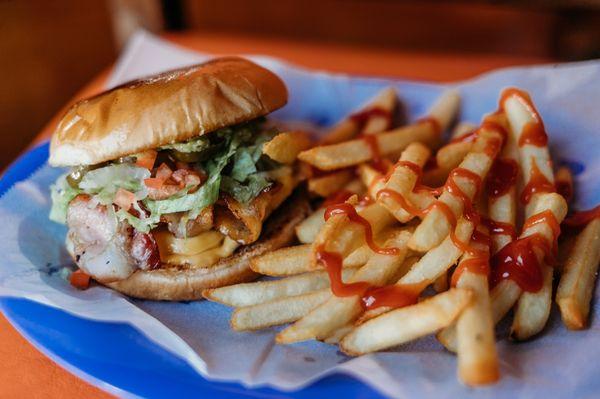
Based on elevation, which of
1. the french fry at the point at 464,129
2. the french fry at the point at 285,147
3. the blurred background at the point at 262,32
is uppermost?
the french fry at the point at 285,147

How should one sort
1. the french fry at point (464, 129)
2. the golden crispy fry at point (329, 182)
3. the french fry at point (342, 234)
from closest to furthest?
the french fry at point (342, 234), the golden crispy fry at point (329, 182), the french fry at point (464, 129)

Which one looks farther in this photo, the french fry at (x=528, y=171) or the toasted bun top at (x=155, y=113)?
the toasted bun top at (x=155, y=113)

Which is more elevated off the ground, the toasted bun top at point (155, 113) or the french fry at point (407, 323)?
the toasted bun top at point (155, 113)

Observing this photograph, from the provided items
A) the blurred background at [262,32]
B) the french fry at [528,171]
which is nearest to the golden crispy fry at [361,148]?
the french fry at [528,171]

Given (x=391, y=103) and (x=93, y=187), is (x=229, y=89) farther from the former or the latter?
(x=391, y=103)

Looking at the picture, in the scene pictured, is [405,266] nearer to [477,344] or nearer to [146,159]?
[477,344]

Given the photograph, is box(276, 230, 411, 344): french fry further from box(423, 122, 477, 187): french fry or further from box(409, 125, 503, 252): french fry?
box(423, 122, 477, 187): french fry

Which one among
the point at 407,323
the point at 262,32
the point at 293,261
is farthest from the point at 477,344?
the point at 262,32

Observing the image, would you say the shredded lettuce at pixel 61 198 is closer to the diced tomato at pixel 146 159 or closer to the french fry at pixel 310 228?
the diced tomato at pixel 146 159
